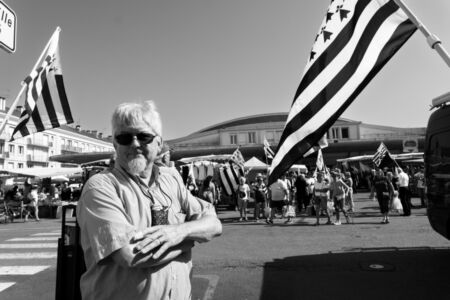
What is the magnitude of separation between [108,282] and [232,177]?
1483cm

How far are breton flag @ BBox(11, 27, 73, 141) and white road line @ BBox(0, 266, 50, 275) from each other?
260 cm

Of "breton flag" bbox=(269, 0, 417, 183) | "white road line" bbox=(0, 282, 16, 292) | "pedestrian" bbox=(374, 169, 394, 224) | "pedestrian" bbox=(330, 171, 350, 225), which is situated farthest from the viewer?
"pedestrian" bbox=(330, 171, 350, 225)

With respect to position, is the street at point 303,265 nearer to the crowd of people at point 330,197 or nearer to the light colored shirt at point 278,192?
the crowd of people at point 330,197

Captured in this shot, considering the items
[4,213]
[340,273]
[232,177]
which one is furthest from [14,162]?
[340,273]

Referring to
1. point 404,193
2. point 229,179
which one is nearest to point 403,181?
point 404,193

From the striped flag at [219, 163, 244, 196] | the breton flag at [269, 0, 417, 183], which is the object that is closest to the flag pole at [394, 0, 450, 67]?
the breton flag at [269, 0, 417, 183]

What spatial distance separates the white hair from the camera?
199cm

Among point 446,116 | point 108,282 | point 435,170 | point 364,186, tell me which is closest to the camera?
point 108,282

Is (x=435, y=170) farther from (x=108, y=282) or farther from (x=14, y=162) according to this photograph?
(x=14, y=162)

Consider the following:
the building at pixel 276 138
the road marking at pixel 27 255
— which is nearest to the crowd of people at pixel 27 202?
the road marking at pixel 27 255

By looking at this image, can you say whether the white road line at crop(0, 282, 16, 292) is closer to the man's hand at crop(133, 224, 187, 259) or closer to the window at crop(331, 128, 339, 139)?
the man's hand at crop(133, 224, 187, 259)

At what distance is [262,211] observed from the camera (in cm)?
1416

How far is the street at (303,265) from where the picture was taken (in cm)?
502

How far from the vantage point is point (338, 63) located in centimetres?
431
